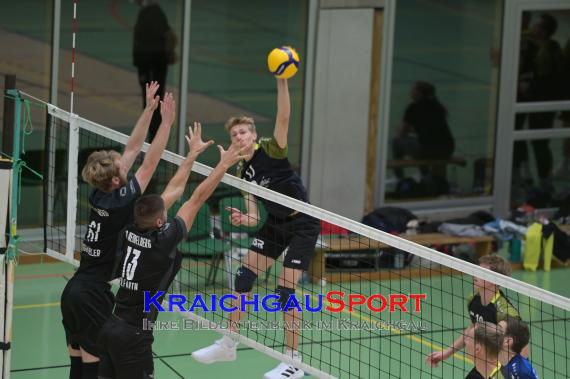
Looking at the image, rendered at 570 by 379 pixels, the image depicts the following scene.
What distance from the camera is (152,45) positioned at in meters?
13.2

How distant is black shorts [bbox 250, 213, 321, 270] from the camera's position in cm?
847

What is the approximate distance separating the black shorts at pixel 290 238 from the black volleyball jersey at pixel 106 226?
1.36 meters

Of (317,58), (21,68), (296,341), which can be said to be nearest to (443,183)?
(317,58)

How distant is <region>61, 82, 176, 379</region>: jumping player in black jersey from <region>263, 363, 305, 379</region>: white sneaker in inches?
58.0

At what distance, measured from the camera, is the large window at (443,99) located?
1495 cm

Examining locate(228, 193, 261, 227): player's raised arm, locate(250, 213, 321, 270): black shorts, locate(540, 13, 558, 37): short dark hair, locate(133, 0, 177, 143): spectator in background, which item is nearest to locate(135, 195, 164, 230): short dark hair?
locate(228, 193, 261, 227): player's raised arm

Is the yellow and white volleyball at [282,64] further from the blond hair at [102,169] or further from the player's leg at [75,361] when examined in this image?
the player's leg at [75,361]

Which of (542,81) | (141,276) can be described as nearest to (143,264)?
(141,276)

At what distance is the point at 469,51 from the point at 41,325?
789cm

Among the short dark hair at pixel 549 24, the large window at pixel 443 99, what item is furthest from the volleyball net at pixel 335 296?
the short dark hair at pixel 549 24

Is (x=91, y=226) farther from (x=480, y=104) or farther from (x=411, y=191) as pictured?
(x=480, y=104)

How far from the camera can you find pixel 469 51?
1555 centimetres

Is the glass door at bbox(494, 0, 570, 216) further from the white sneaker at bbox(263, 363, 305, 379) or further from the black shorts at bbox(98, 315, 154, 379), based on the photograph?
the black shorts at bbox(98, 315, 154, 379)

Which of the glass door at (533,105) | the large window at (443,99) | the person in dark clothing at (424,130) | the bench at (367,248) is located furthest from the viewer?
the glass door at (533,105)
